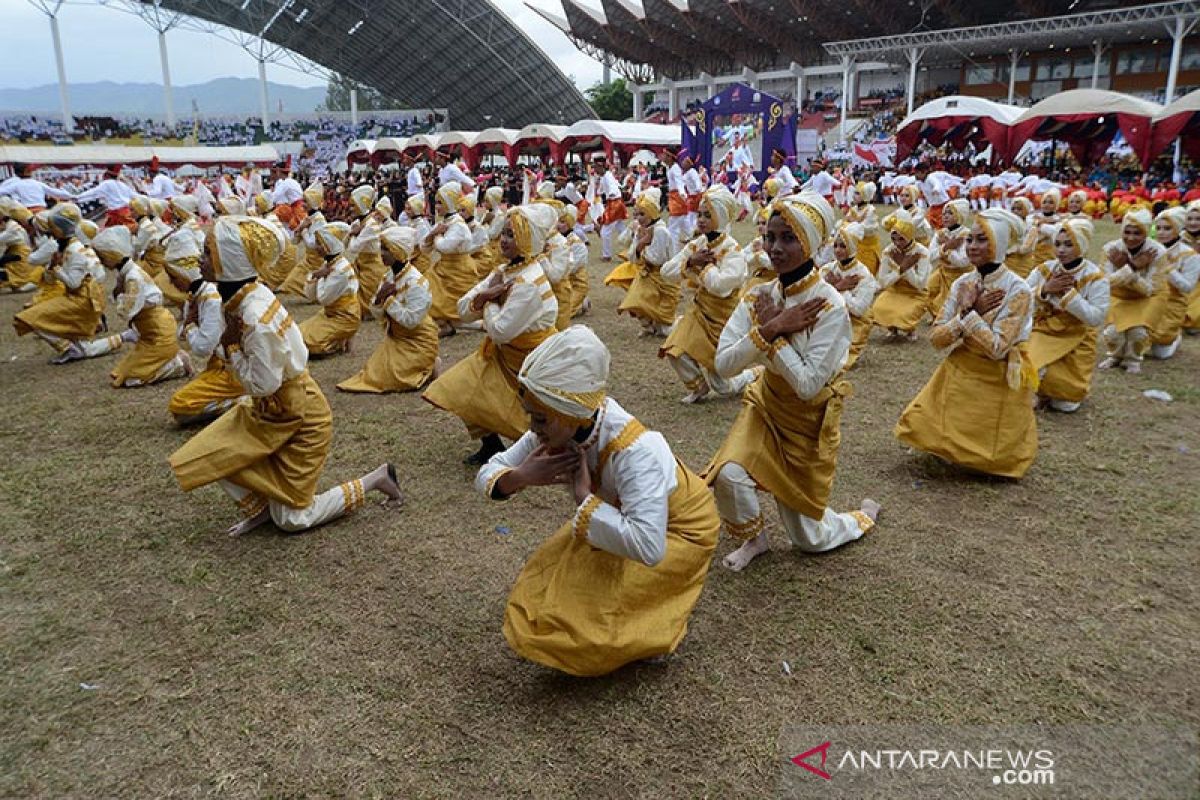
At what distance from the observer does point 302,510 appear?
4.18 metres

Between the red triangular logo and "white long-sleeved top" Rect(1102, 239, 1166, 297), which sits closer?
the red triangular logo

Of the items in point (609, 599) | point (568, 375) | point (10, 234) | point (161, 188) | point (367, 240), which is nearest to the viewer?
point (568, 375)

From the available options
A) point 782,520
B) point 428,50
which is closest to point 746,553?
point 782,520

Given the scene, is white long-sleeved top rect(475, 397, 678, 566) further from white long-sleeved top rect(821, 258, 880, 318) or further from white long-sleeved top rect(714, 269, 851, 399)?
white long-sleeved top rect(821, 258, 880, 318)

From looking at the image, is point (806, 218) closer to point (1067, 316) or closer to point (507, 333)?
point (507, 333)

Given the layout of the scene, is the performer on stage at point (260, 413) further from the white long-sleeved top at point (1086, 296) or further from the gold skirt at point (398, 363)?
the white long-sleeved top at point (1086, 296)

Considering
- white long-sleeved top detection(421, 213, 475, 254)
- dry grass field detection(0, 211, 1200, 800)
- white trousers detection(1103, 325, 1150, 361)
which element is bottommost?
dry grass field detection(0, 211, 1200, 800)

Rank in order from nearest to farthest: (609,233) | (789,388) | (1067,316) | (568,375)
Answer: (568,375) → (789,388) → (1067,316) → (609,233)

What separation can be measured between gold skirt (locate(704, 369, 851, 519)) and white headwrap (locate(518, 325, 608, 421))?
128 cm

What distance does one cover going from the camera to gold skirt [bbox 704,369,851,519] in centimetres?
346

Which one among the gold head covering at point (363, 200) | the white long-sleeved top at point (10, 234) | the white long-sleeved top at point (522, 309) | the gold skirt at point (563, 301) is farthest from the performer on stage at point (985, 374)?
the white long-sleeved top at point (10, 234)

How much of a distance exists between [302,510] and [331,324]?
426 centimetres

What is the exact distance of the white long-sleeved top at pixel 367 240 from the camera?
9.27 m

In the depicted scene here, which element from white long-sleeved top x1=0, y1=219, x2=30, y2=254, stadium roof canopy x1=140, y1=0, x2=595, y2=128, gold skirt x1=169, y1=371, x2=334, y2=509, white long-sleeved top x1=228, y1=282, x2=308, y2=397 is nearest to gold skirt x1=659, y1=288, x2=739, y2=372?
gold skirt x1=169, y1=371, x2=334, y2=509
